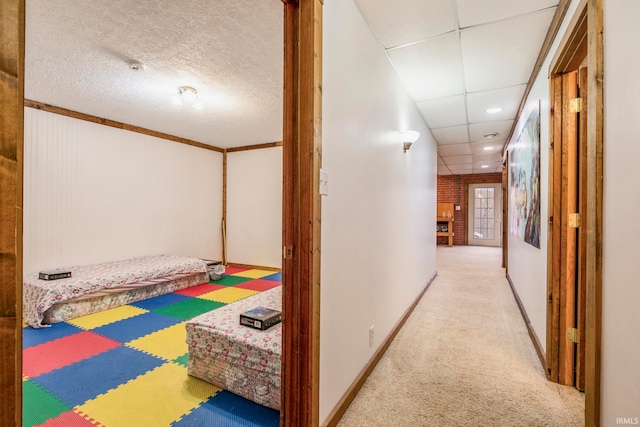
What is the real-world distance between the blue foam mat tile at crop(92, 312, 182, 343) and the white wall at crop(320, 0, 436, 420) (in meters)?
2.14

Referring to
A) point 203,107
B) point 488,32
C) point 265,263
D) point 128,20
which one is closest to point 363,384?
point 488,32

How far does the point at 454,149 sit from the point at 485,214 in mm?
5652

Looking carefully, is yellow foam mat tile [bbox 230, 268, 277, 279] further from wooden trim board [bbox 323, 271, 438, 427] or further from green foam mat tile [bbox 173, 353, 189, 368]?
wooden trim board [bbox 323, 271, 438, 427]

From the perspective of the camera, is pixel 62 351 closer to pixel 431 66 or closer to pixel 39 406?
pixel 39 406

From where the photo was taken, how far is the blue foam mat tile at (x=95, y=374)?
1.92 m

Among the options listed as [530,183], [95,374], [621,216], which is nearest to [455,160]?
[530,183]

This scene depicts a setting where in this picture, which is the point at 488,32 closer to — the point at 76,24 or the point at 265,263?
the point at 76,24

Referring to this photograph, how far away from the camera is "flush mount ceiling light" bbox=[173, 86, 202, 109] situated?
3.33 m

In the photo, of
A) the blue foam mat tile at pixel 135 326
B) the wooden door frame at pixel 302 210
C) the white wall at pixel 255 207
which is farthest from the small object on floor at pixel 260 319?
the white wall at pixel 255 207

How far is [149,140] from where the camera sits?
5.07 metres

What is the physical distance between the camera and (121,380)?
205cm

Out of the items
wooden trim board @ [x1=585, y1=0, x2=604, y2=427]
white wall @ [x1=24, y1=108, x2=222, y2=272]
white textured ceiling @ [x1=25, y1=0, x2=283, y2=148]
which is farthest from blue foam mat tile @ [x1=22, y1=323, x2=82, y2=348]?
wooden trim board @ [x1=585, y1=0, x2=604, y2=427]

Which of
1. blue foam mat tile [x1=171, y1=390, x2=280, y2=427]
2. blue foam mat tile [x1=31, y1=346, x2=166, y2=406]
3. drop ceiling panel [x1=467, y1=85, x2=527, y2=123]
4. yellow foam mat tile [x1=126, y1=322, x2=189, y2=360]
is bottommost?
blue foam mat tile [x1=171, y1=390, x2=280, y2=427]

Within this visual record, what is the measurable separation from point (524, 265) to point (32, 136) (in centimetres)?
608
